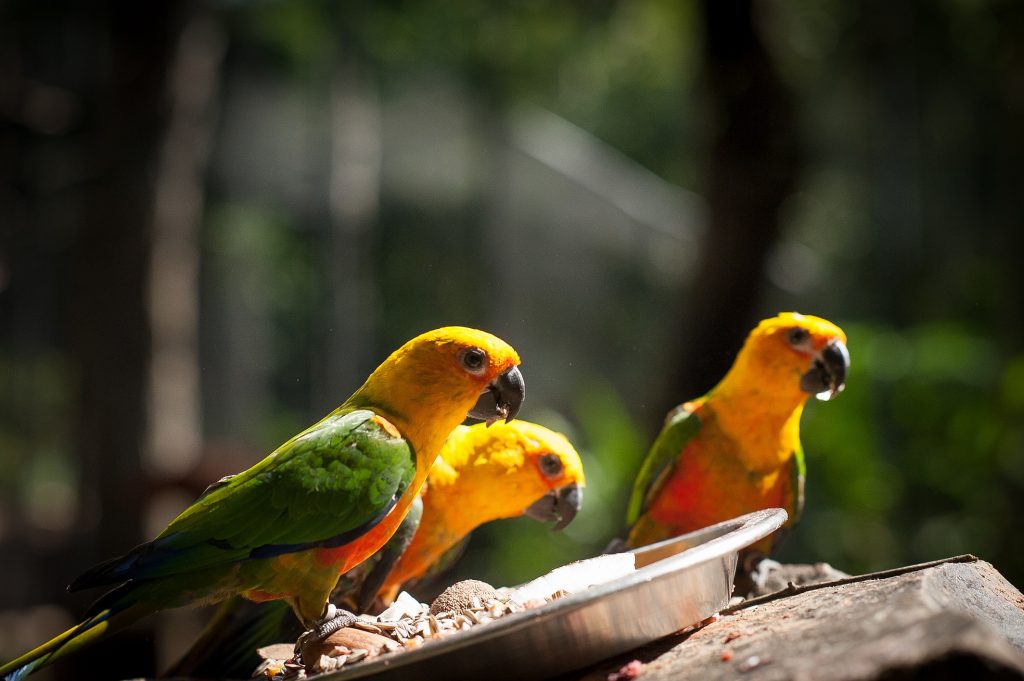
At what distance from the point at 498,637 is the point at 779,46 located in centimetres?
426

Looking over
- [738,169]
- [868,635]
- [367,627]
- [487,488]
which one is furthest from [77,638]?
[738,169]

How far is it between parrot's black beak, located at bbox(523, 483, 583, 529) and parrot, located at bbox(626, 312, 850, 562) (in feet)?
1.14

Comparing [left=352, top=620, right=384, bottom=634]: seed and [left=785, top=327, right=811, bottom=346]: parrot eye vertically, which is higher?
[left=785, top=327, right=811, bottom=346]: parrot eye

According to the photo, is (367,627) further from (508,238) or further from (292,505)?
(508,238)

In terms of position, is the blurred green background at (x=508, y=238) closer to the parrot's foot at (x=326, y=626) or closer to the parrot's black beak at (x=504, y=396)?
the parrot's black beak at (x=504, y=396)

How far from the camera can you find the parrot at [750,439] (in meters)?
2.71

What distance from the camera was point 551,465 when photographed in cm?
260

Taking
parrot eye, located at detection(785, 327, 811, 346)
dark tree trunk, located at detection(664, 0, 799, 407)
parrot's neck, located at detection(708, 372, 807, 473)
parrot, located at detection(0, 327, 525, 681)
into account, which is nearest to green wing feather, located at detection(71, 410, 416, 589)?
parrot, located at detection(0, 327, 525, 681)

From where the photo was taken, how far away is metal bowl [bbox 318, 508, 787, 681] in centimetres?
151

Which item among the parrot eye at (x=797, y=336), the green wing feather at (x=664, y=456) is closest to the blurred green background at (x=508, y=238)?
the green wing feather at (x=664, y=456)

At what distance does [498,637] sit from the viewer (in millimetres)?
1511

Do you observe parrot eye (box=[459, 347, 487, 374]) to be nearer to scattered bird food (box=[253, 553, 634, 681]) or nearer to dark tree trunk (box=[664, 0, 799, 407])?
scattered bird food (box=[253, 553, 634, 681])

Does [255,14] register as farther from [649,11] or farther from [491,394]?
[491,394]

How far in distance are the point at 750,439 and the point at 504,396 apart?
0.96m
